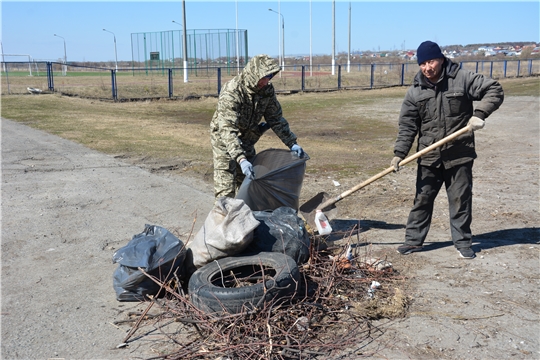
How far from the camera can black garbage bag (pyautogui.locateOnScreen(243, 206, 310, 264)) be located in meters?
4.22

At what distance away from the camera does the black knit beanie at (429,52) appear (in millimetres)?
4414

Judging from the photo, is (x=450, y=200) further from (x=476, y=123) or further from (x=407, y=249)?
(x=476, y=123)

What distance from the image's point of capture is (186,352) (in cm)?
323

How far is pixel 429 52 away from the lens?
442 centimetres

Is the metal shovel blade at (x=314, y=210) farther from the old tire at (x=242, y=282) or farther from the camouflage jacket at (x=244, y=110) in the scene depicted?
the old tire at (x=242, y=282)

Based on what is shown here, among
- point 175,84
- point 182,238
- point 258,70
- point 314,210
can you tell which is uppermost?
point 258,70

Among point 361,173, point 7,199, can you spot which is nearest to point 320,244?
point 361,173

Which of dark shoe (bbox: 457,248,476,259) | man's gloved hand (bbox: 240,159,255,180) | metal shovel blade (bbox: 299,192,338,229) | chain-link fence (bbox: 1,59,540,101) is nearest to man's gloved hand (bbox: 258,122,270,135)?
man's gloved hand (bbox: 240,159,255,180)

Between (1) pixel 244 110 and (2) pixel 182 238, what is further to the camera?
(2) pixel 182 238

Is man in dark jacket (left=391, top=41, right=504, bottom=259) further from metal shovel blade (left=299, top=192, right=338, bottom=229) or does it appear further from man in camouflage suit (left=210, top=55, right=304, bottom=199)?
man in camouflage suit (left=210, top=55, right=304, bottom=199)

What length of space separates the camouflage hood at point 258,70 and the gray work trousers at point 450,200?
5.25 ft

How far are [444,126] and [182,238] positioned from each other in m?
2.75

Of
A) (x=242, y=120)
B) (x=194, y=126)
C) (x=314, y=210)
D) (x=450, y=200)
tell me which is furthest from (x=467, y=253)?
(x=194, y=126)

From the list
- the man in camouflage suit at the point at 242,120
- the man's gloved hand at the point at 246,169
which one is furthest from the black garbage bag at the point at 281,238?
the man in camouflage suit at the point at 242,120
